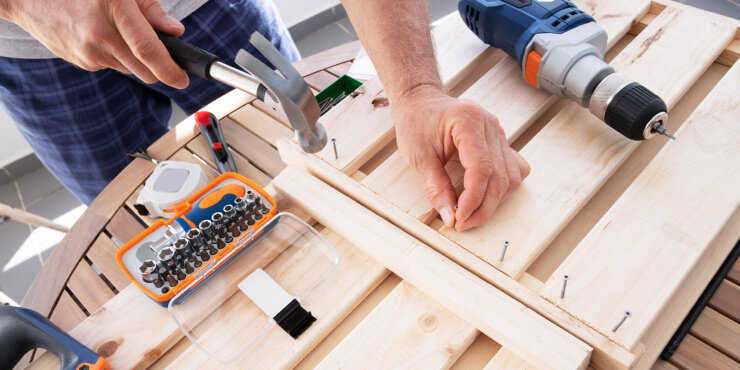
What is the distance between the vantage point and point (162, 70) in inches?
33.1

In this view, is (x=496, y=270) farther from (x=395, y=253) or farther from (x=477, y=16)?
(x=477, y=16)

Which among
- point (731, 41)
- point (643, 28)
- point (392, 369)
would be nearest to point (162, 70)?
point (392, 369)

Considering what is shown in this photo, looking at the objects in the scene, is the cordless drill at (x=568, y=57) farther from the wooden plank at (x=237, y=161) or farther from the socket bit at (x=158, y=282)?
the socket bit at (x=158, y=282)

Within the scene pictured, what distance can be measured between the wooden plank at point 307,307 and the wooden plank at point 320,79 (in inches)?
23.1

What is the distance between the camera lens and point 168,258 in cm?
83

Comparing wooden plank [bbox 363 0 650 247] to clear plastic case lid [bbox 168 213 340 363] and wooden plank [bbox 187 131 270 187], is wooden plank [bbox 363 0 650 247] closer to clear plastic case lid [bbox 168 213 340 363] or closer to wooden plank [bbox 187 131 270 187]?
clear plastic case lid [bbox 168 213 340 363]

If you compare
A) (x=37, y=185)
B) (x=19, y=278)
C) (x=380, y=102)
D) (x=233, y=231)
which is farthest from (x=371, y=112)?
(x=37, y=185)

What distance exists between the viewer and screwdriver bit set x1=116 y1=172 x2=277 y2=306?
832mm

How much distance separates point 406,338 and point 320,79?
84cm

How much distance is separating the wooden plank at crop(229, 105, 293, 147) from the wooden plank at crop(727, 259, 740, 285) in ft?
2.85

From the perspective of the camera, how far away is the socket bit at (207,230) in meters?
0.85

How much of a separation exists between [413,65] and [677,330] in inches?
23.6

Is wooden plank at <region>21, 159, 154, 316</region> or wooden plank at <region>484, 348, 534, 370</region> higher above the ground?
wooden plank at <region>21, 159, 154, 316</region>

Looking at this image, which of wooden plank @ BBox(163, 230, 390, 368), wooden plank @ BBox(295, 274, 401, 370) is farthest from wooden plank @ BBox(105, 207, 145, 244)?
wooden plank @ BBox(295, 274, 401, 370)
